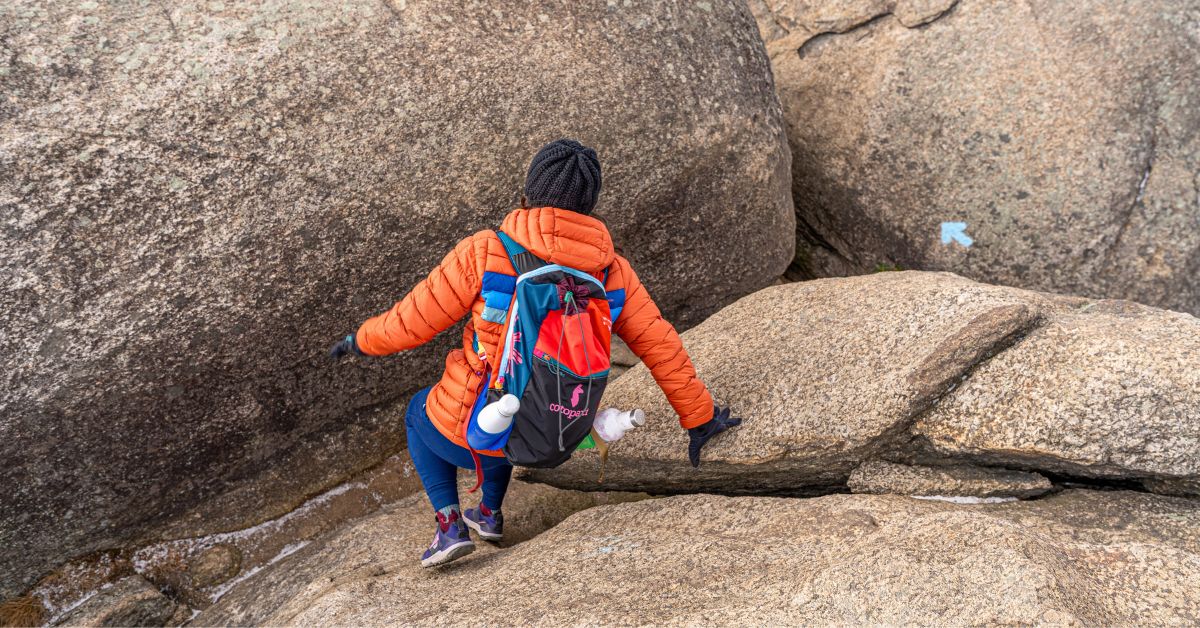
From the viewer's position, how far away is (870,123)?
630cm

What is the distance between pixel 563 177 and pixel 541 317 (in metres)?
0.59

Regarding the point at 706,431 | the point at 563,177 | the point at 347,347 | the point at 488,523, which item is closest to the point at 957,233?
the point at 706,431

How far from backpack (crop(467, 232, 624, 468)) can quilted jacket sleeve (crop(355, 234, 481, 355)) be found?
0.11m

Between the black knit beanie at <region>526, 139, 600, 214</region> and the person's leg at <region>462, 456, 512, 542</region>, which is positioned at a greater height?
the black knit beanie at <region>526, 139, 600, 214</region>

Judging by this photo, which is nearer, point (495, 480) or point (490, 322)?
point (490, 322)

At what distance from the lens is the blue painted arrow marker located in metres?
6.15

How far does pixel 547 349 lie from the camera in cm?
337

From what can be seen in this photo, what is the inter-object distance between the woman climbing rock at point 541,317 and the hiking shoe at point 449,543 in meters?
0.50

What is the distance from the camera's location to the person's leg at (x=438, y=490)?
4.04m

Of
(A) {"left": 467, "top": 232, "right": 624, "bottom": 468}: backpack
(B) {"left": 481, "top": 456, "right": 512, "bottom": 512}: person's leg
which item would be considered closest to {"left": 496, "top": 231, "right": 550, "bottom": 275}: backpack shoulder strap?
(A) {"left": 467, "top": 232, "right": 624, "bottom": 468}: backpack

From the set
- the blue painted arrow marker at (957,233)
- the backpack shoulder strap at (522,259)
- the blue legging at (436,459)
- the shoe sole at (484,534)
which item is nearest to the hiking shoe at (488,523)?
the shoe sole at (484,534)

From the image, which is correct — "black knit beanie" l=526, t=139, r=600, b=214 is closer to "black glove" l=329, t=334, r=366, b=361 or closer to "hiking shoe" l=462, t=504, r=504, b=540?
"black glove" l=329, t=334, r=366, b=361

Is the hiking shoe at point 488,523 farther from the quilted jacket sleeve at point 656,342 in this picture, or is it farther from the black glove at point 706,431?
the quilted jacket sleeve at point 656,342

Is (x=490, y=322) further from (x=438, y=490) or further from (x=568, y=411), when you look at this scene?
(x=438, y=490)
